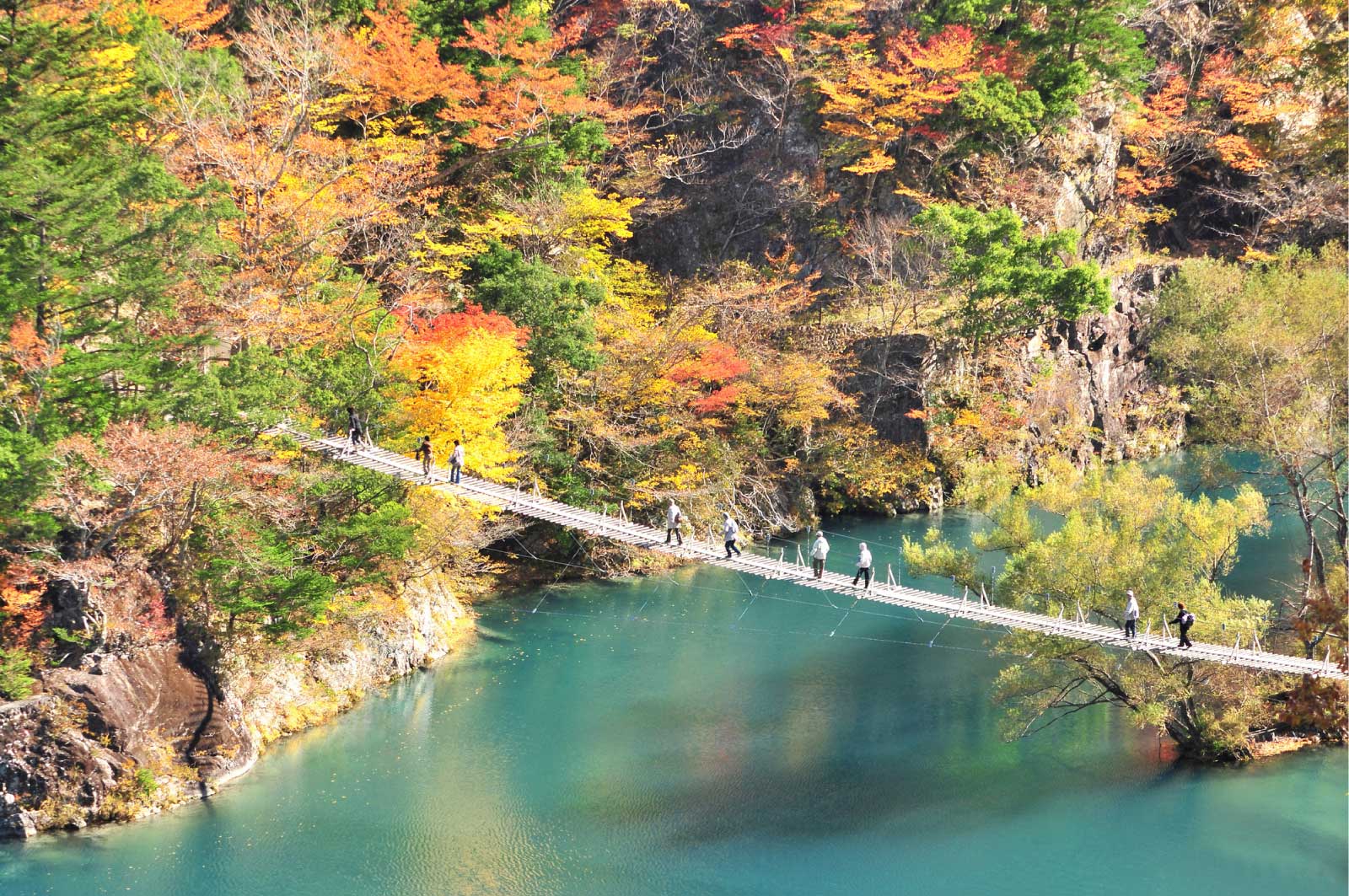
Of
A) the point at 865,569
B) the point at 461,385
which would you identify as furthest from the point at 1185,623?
the point at 461,385

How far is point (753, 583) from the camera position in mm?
25641

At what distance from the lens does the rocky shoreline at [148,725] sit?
14570 millimetres

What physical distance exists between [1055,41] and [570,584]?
19.0m

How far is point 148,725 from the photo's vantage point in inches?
614

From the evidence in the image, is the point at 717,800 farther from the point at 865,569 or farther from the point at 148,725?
the point at 148,725

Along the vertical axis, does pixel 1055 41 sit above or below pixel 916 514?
above

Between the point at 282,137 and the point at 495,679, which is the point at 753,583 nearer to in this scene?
the point at 495,679

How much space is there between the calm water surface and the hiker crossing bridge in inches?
75.7

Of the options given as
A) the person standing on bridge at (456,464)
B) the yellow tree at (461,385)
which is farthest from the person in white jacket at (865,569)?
the yellow tree at (461,385)

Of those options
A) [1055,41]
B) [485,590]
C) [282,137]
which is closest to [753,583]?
[485,590]

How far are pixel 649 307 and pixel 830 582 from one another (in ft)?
48.1

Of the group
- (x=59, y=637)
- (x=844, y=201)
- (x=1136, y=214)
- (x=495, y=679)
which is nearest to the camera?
(x=59, y=637)

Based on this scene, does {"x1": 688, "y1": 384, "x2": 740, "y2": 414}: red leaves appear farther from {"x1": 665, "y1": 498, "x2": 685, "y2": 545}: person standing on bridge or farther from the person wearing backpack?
the person wearing backpack

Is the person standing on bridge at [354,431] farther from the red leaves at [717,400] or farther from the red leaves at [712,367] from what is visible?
the red leaves at [717,400]
